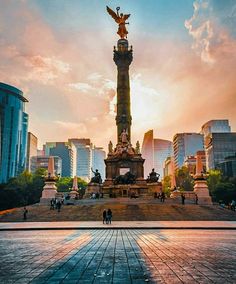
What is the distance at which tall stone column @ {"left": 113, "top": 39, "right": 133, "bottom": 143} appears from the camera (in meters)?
63.2

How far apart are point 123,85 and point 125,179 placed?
70.9 feet

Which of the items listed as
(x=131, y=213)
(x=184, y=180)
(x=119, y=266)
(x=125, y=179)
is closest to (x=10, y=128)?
(x=184, y=180)

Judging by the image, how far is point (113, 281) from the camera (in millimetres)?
5676

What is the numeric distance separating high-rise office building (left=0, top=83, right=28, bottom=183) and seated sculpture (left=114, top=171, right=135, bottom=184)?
98.0 m

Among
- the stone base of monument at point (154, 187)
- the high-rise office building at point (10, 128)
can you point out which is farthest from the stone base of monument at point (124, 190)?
the high-rise office building at point (10, 128)

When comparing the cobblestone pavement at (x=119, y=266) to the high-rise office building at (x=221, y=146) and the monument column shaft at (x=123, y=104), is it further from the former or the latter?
the high-rise office building at (x=221, y=146)

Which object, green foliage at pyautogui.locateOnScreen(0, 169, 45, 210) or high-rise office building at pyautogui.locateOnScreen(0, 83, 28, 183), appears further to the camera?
high-rise office building at pyautogui.locateOnScreen(0, 83, 28, 183)

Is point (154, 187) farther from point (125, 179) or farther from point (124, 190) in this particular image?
point (124, 190)

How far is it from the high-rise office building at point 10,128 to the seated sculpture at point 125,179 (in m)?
98.0

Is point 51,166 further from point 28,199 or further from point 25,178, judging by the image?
point 25,178

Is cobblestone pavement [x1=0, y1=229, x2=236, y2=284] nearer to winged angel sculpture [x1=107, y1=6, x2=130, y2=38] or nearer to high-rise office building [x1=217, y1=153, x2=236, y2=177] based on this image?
winged angel sculpture [x1=107, y1=6, x2=130, y2=38]

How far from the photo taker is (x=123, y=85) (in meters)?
65.5

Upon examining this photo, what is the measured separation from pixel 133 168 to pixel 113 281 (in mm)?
52460

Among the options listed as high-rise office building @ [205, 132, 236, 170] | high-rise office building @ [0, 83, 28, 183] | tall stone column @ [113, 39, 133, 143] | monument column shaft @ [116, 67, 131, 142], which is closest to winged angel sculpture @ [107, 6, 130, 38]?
tall stone column @ [113, 39, 133, 143]
